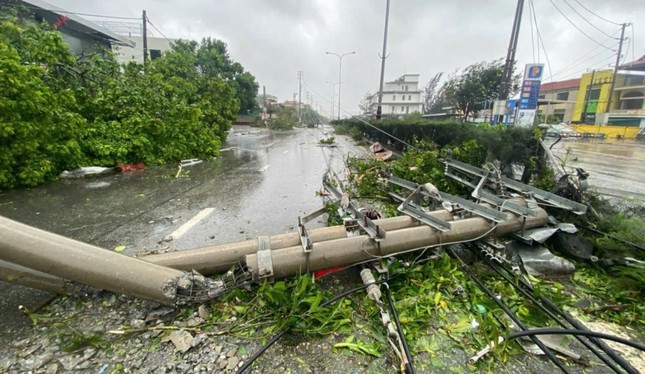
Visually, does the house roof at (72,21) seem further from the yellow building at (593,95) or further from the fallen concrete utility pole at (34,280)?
the yellow building at (593,95)

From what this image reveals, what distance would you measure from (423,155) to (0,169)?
793cm

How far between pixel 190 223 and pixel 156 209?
40.5 inches

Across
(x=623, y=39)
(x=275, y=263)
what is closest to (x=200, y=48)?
(x=275, y=263)

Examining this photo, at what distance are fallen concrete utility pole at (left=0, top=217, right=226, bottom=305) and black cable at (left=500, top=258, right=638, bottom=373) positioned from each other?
2.62 metres

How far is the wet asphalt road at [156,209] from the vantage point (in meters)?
3.47

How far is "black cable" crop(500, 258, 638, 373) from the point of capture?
5.22 feet

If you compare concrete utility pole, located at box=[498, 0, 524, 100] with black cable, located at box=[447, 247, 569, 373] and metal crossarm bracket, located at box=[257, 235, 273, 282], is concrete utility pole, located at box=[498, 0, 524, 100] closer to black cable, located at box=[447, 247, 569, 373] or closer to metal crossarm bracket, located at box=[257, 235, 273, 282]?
black cable, located at box=[447, 247, 569, 373]

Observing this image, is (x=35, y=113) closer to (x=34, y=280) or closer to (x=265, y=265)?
(x=34, y=280)

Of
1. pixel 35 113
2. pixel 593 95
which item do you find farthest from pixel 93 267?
pixel 593 95

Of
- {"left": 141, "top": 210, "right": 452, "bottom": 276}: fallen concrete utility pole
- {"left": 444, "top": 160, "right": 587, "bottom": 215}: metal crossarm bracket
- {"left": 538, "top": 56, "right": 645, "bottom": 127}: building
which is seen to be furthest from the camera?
{"left": 538, "top": 56, "right": 645, "bottom": 127}: building

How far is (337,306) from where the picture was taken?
89.2 inches

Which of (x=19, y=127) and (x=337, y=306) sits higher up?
(x=19, y=127)

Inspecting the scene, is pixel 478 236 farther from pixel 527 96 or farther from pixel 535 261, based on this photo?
pixel 527 96

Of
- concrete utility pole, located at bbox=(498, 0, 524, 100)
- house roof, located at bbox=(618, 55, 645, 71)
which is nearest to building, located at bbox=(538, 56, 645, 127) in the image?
house roof, located at bbox=(618, 55, 645, 71)
